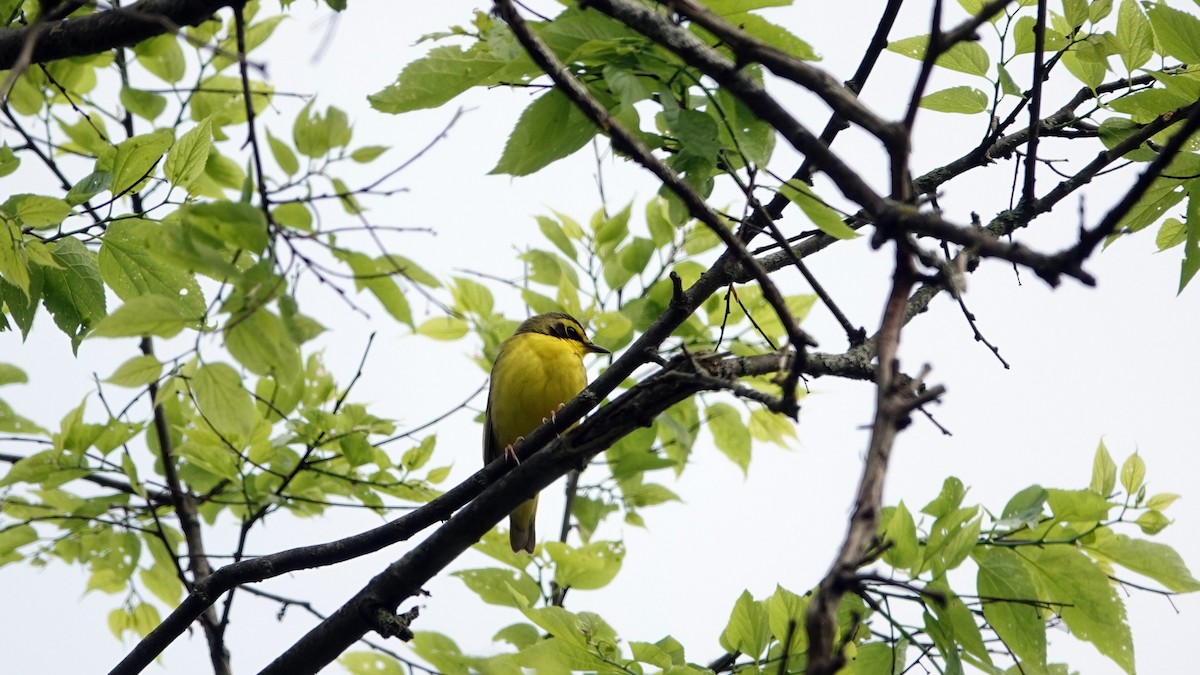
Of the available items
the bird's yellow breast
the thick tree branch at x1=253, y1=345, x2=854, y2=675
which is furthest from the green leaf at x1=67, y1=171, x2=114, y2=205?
the bird's yellow breast

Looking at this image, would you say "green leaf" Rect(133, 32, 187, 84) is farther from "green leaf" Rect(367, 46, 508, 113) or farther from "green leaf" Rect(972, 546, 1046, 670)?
"green leaf" Rect(972, 546, 1046, 670)

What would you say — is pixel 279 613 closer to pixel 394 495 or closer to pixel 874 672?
pixel 394 495

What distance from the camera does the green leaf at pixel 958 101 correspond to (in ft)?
11.5

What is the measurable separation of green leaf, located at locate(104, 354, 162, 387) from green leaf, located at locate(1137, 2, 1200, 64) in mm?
2913

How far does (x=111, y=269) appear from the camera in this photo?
337 cm

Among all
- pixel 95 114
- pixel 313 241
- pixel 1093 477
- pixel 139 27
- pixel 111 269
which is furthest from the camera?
pixel 95 114

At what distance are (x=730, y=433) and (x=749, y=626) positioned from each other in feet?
7.38

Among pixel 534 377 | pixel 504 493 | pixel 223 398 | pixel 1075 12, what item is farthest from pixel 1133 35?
pixel 534 377

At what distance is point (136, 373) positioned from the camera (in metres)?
2.49

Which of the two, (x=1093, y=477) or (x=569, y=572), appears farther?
(x=569, y=572)

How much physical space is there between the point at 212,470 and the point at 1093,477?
401 centimetres

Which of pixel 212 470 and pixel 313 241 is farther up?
pixel 212 470

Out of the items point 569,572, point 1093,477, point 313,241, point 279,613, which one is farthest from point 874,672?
point 279,613

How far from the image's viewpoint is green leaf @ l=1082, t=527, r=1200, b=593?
3521mm
